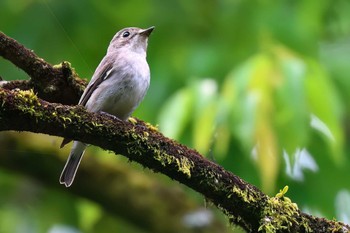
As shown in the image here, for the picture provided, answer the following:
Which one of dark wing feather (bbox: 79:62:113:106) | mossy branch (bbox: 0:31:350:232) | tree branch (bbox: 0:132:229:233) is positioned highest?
tree branch (bbox: 0:132:229:233)

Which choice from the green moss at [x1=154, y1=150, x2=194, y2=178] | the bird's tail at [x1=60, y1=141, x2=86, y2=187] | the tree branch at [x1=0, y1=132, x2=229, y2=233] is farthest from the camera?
the tree branch at [x1=0, y1=132, x2=229, y2=233]

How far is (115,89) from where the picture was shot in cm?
470

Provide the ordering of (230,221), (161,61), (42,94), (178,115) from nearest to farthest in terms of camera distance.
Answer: (230,221), (42,94), (178,115), (161,61)

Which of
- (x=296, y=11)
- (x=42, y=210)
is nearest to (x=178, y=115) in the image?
(x=296, y=11)

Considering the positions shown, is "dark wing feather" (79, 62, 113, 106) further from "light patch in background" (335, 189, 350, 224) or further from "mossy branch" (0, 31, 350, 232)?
"light patch in background" (335, 189, 350, 224)

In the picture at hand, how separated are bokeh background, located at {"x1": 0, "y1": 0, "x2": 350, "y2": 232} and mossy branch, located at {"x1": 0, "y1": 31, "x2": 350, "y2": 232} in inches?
50.4

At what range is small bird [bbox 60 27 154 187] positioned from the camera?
4.63 meters

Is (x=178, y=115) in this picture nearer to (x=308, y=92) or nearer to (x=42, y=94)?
(x=308, y=92)

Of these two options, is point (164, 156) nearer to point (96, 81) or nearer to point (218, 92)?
point (96, 81)

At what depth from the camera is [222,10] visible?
6.85 m

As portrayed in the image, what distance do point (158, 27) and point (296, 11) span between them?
1.29 metres

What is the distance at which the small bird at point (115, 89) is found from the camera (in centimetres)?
463

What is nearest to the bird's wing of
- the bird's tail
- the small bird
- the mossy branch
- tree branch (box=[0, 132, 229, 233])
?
the small bird

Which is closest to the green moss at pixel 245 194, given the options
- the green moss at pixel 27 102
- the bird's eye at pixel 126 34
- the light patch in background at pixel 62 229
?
the green moss at pixel 27 102
